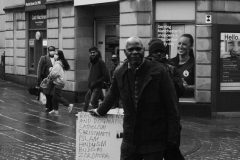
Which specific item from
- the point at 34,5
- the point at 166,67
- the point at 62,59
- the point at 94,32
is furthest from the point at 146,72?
the point at 34,5

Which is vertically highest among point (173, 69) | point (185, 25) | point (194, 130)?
point (185, 25)

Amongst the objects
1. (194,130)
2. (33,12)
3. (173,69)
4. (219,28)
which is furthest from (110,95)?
(33,12)

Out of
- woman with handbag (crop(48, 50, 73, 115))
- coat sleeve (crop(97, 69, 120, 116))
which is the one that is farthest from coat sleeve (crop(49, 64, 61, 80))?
coat sleeve (crop(97, 69, 120, 116))

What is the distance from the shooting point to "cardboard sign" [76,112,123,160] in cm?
707

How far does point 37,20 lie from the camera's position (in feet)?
82.9

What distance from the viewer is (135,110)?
6070 mm

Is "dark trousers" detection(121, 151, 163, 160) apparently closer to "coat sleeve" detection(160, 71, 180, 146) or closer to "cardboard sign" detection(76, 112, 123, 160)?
"coat sleeve" detection(160, 71, 180, 146)

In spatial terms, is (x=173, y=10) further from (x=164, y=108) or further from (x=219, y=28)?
(x=164, y=108)

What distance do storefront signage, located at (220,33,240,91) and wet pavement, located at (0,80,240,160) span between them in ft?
3.13

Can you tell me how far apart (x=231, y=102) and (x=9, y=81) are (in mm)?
14354

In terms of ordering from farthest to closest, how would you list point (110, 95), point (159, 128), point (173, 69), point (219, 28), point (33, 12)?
point (33, 12) < point (219, 28) < point (173, 69) < point (110, 95) < point (159, 128)

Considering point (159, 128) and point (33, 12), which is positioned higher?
point (33, 12)

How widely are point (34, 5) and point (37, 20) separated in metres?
0.66

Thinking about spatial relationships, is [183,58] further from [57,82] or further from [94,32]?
[94,32]
